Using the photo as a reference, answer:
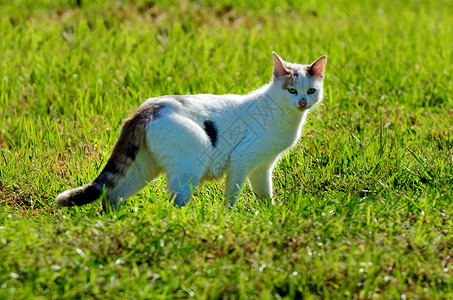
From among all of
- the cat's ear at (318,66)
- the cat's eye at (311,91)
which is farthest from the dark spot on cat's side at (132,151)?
the cat's ear at (318,66)

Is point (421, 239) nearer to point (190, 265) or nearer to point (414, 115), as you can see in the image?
point (190, 265)

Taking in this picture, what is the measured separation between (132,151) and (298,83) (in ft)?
4.42

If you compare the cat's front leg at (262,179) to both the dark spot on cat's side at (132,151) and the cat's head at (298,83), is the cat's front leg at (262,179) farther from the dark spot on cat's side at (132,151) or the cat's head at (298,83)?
the dark spot on cat's side at (132,151)

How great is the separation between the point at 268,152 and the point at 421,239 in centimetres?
130

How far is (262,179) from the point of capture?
15.0 ft

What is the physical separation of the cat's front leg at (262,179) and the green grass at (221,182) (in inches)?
6.0

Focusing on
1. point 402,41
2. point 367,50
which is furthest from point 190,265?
point 402,41

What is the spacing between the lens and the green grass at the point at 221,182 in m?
3.24

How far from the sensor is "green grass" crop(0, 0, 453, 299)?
3.24 meters

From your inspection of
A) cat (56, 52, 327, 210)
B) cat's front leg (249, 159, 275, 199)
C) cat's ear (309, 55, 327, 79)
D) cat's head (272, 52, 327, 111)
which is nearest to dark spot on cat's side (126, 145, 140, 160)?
cat (56, 52, 327, 210)

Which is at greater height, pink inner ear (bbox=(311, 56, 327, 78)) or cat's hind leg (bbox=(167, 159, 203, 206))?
pink inner ear (bbox=(311, 56, 327, 78))

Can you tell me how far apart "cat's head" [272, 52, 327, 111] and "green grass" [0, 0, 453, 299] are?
68cm

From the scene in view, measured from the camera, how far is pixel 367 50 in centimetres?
779

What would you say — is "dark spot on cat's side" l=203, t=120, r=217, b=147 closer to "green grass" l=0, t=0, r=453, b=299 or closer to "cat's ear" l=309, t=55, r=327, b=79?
"green grass" l=0, t=0, r=453, b=299
